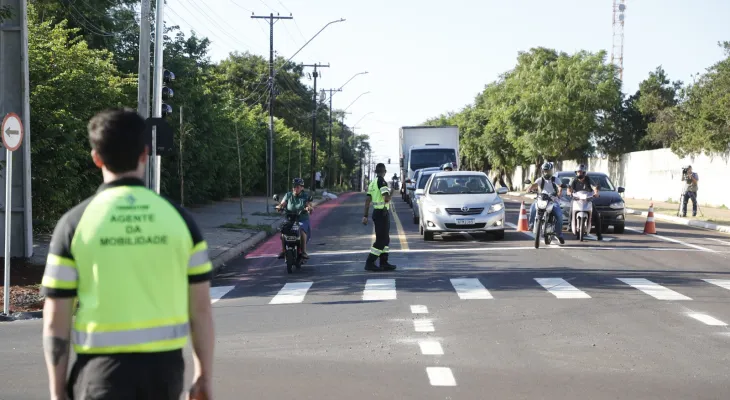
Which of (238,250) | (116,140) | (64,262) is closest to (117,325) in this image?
(64,262)

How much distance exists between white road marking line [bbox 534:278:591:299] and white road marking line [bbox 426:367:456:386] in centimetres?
498

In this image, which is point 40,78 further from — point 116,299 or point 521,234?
point 116,299

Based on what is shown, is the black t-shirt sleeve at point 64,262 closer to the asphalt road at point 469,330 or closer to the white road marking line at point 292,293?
the asphalt road at point 469,330

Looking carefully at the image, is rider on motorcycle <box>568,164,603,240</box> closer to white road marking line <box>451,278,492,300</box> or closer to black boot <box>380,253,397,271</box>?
black boot <box>380,253,397,271</box>

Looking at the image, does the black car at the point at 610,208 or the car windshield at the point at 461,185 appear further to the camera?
the black car at the point at 610,208

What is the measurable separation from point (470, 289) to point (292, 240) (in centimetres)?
397

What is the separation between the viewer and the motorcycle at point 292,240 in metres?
16.0

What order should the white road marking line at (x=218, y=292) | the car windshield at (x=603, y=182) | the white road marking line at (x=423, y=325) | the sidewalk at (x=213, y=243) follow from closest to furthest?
the white road marking line at (x=423, y=325) → the white road marking line at (x=218, y=292) → the sidewalk at (x=213, y=243) → the car windshield at (x=603, y=182)

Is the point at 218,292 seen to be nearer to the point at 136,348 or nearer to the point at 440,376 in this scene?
the point at 440,376

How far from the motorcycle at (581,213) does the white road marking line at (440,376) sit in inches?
533

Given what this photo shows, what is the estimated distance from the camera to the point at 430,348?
865cm

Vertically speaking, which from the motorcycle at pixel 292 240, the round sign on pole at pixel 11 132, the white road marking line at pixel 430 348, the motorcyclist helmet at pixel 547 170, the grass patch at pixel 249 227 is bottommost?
the grass patch at pixel 249 227

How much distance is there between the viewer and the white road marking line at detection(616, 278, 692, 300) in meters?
12.2

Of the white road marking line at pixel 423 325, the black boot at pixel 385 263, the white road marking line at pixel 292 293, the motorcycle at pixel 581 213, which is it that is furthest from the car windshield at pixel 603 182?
the white road marking line at pixel 423 325
